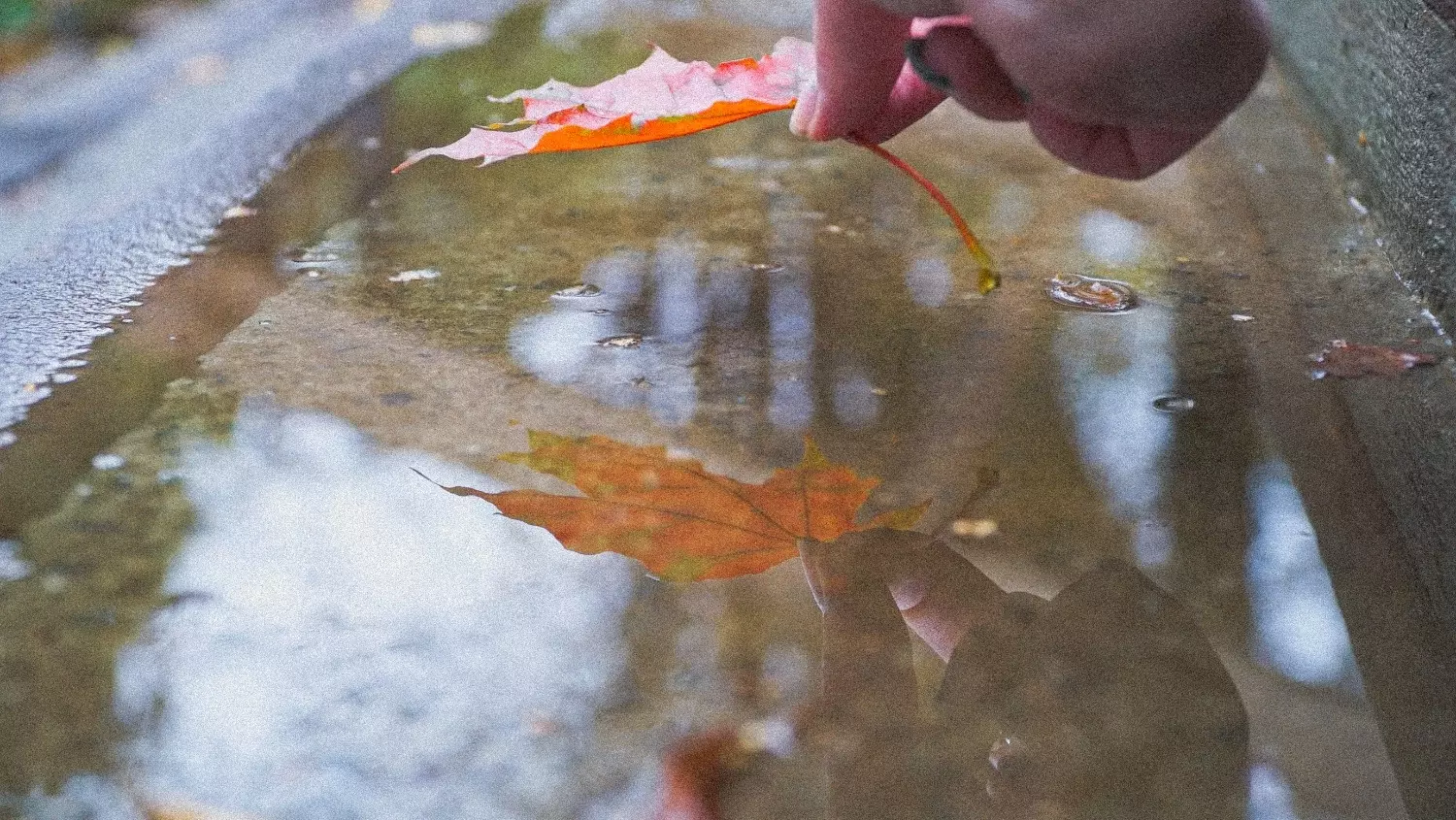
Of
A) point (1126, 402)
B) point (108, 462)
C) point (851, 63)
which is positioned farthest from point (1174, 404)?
point (108, 462)

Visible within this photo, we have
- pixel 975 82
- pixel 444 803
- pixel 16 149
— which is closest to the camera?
pixel 444 803

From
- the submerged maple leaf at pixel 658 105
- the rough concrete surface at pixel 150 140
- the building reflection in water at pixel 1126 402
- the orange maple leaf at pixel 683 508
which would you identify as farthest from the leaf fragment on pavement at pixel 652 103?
the rough concrete surface at pixel 150 140

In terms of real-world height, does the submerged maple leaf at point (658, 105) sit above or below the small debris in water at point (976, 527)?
above

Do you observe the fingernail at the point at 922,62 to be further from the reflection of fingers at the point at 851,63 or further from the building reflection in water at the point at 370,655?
the building reflection in water at the point at 370,655

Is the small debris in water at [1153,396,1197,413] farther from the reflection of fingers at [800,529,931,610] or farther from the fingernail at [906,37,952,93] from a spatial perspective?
the fingernail at [906,37,952,93]

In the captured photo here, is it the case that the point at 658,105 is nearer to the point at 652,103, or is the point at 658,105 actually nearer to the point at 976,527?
the point at 652,103

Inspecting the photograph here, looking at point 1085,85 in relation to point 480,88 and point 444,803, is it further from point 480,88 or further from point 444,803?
point 480,88

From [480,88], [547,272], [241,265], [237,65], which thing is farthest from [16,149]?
[547,272]
